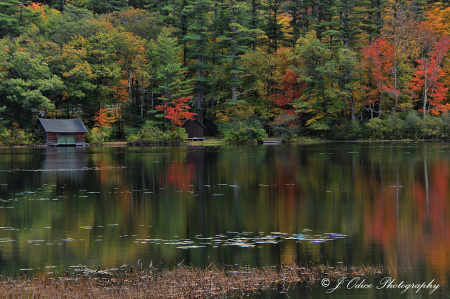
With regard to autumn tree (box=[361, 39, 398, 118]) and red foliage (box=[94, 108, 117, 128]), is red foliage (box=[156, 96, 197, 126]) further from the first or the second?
autumn tree (box=[361, 39, 398, 118])

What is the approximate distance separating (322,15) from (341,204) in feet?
185

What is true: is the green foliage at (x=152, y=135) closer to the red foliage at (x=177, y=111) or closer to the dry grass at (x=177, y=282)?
the red foliage at (x=177, y=111)

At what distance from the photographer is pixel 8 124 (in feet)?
192

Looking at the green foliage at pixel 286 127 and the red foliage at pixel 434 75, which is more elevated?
the red foliage at pixel 434 75

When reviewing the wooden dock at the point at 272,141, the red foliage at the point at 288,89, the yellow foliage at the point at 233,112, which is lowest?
the wooden dock at the point at 272,141

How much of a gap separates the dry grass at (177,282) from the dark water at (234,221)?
18.0 inches

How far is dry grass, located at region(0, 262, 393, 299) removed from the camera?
7.56m

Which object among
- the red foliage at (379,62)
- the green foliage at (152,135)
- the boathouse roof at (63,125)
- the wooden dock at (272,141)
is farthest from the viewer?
the wooden dock at (272,141)

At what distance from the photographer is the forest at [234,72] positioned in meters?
59.6

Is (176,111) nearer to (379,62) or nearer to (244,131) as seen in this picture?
(244,131)

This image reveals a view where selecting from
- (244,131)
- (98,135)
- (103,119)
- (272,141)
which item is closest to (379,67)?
(272,141)

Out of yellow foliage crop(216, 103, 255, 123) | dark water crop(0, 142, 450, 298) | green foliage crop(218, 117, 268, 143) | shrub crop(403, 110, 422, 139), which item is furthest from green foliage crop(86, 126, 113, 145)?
shrub crop(403, 110, 422, 139)

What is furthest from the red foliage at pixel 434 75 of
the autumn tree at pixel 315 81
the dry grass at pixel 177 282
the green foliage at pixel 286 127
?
the dry grass at pixel 177 282

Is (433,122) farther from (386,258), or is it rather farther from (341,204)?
(386,258)
